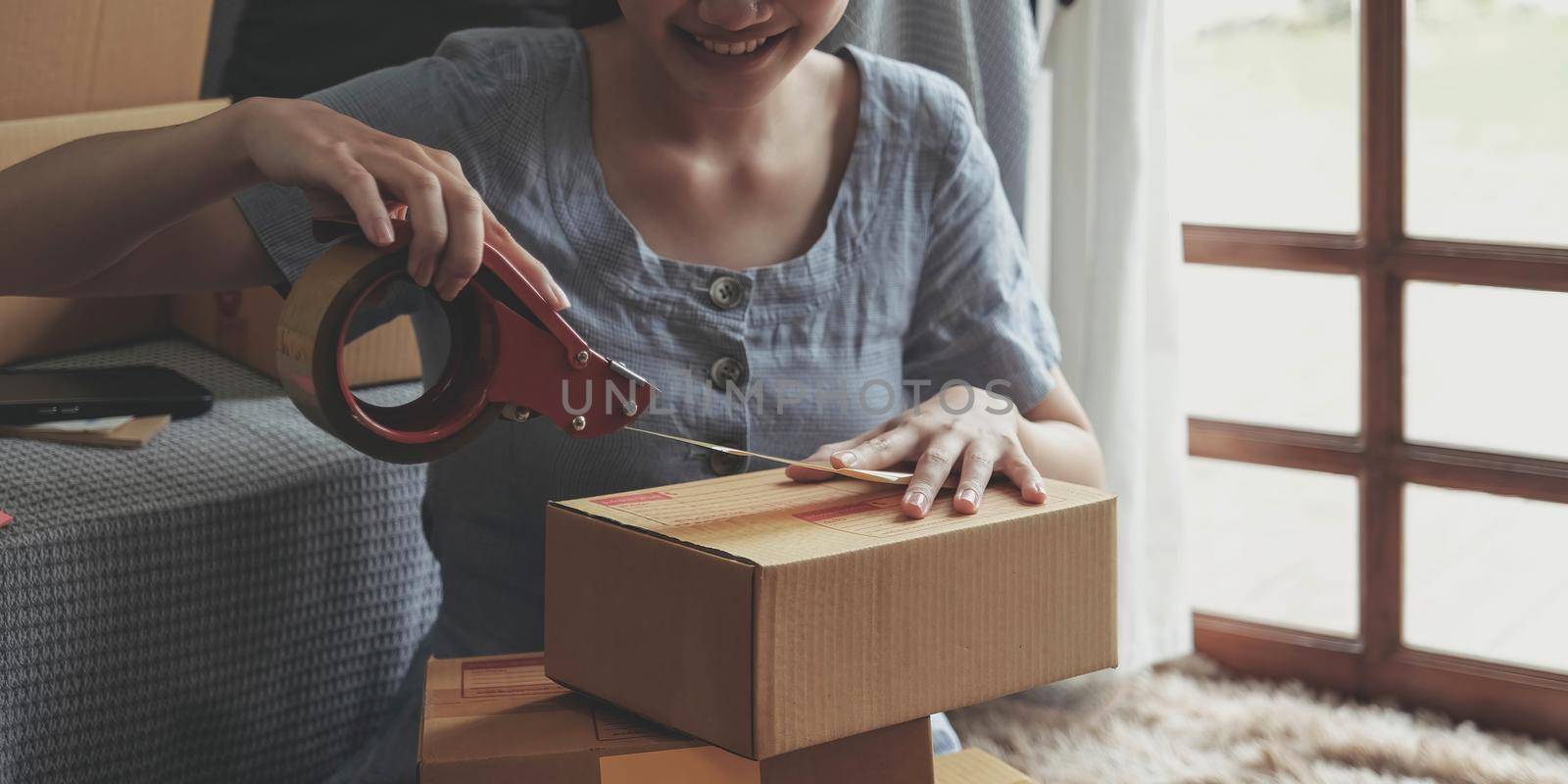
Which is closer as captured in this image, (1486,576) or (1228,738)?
(1228,738)

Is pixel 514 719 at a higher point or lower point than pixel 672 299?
lower

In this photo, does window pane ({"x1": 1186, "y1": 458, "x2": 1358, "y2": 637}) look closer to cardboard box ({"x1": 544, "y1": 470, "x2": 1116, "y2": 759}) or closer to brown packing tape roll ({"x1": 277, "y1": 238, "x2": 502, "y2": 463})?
cardboard box ({"x1": 544, "y1": 470, "x2": 1116, "y2": 759})

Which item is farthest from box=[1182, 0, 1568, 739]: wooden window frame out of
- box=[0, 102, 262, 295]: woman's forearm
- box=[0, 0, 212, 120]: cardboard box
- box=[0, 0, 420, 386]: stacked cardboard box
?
box=[0, 102, 262, 295]: woman's forearm

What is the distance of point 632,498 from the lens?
835mm

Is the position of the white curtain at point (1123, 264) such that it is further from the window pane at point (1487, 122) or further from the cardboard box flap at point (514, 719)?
the cardboard box flap at point (514, 719)

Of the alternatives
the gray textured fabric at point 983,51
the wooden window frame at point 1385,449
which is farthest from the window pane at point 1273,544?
the gray textured fabric at point 983,51

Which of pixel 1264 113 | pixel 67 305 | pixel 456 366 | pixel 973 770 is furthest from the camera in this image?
pixel 1264 113

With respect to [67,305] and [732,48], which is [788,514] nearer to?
[732,48]

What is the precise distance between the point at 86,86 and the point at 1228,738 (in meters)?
1.47

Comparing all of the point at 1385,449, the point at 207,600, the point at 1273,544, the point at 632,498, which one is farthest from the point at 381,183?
the point at 1273,544

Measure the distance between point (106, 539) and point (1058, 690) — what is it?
1179 millimetres

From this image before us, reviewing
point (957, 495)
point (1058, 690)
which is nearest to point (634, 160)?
point (957, 495)

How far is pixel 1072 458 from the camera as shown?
108 centimetres

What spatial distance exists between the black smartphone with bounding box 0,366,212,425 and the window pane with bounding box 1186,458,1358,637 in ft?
4.31
